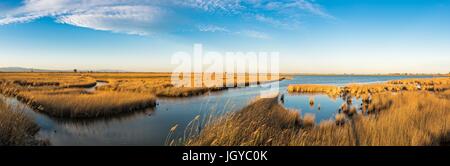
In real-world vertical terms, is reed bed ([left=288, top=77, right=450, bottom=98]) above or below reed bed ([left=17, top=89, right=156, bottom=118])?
below

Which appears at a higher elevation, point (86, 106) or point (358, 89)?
point (86, 106)

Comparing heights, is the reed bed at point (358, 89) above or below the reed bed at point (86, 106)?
below

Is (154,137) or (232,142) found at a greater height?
(232,142)

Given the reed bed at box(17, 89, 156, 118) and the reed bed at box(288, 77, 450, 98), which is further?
the reed bed at box(288, 77, 450, 98)

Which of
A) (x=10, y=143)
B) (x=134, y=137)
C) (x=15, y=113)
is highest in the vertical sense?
(x=15, y=113)

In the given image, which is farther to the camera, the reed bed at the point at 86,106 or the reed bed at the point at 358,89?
the reed bed at the point at 358,89

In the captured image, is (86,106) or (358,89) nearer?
(86,106)
